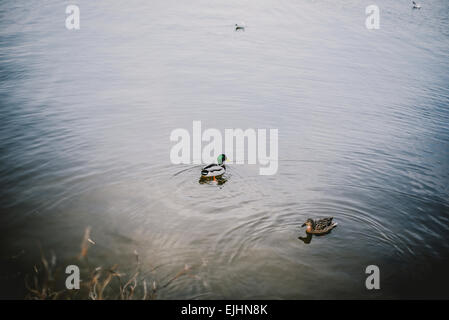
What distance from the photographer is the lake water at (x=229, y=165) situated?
6.46m

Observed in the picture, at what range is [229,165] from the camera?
10.0 metres

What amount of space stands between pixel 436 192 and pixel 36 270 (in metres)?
9.45

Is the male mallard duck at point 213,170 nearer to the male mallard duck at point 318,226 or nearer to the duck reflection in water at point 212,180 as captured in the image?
the duck reflection in water at point 212,180

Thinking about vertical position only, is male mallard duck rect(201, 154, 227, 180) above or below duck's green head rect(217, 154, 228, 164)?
below

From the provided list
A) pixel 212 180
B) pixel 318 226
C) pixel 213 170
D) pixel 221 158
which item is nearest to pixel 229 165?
pixel 221 158

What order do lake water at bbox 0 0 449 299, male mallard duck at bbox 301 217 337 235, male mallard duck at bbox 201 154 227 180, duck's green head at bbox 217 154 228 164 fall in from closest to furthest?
lake water at bbox 0 0 449 299 < male mallard duck at bbox 301 217 337 235 < male mallard duck at bbox 201 154 227 180 < duck's green head at bbox 217 154 228 164

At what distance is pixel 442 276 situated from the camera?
6.39 m

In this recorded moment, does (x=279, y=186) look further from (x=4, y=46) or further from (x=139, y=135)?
(x=4, y=46)

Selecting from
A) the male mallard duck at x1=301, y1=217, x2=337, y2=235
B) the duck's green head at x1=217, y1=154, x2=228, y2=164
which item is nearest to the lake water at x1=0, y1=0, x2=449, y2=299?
the male mallard duck at x1=301, y1=217, x2=337, y2=235

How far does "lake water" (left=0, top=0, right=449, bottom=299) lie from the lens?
6.46 meters

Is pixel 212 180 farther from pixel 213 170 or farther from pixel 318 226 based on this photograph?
pixel 318 226

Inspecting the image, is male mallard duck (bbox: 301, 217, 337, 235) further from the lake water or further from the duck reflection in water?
the duck reflection in water

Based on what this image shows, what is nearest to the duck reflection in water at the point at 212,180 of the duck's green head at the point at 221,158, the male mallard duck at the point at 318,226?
the duck's green head at the point at 221,158
